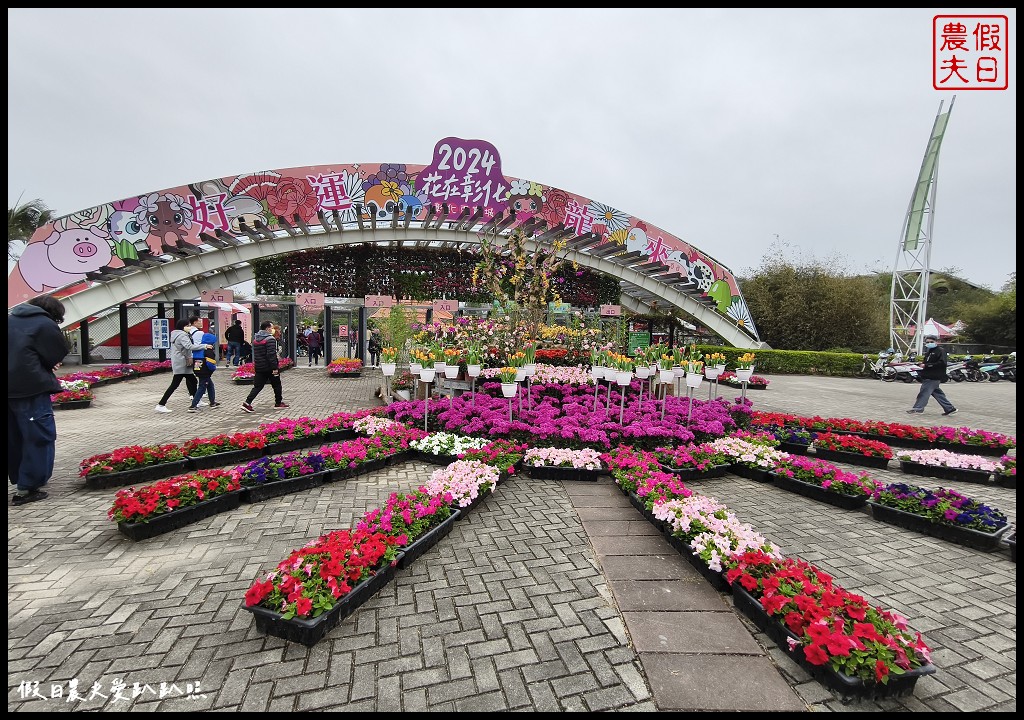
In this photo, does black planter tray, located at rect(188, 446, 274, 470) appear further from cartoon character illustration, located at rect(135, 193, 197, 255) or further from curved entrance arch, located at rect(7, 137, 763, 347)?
cartoon character illustration, located at rect(135, 193, 197, 255)

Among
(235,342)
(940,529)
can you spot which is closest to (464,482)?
(940,529)

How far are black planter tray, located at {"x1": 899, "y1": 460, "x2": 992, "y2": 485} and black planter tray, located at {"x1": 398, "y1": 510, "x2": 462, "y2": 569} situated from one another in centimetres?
602

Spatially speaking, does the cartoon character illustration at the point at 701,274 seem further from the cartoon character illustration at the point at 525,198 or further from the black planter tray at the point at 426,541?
the black planter tray at the point at 426,541

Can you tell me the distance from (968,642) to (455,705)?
9.63ft

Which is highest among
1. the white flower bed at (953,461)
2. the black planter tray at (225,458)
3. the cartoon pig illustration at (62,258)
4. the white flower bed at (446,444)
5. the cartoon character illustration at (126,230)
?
the cartoon character illustration at (126,230)

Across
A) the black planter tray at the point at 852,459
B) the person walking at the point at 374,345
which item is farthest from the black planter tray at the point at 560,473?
the person walking at the point at 374,345

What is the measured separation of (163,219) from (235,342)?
469 centimetres

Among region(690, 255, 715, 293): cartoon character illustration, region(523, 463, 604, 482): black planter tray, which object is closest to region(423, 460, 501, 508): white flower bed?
region(523, 463, 604, 482): black planter tray

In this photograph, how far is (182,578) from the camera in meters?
3.02

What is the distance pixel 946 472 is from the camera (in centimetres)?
560

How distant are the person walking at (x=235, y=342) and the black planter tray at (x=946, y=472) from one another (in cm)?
1764

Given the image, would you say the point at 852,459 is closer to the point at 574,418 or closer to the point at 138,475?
the point at 574,418

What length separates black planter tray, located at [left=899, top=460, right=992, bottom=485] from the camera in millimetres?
5461

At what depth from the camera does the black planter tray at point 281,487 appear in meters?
4.38
